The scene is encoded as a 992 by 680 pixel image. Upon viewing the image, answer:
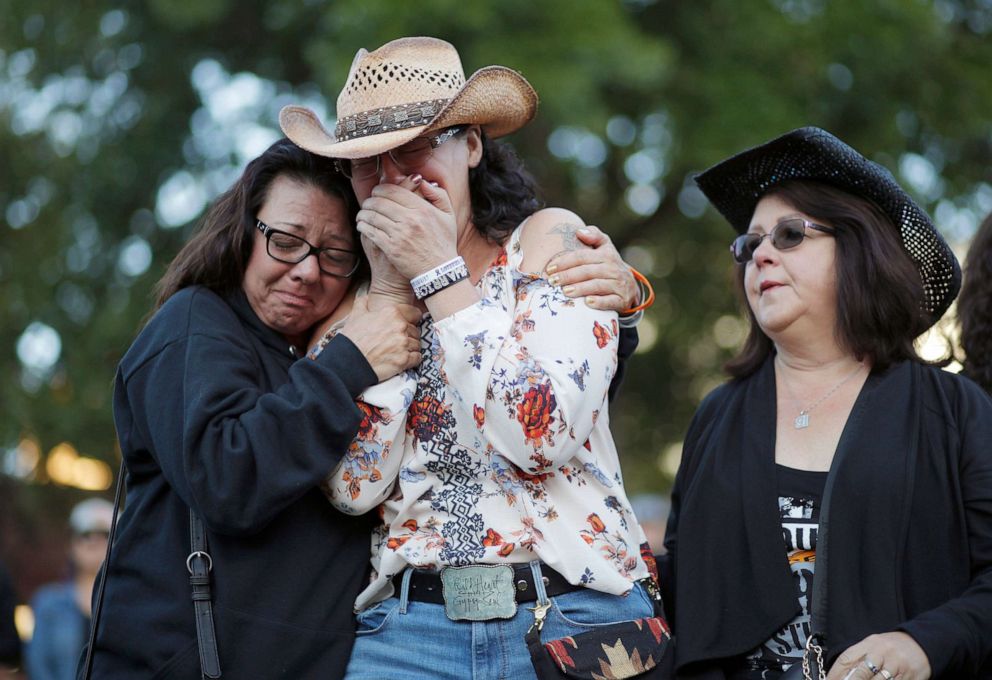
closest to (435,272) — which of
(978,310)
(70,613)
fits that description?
(978,310)

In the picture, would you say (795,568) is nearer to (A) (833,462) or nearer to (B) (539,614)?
(A) (833,462)

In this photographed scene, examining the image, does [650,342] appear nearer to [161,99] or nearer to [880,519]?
[161,99]

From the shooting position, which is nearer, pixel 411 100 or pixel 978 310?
pixel 411 100

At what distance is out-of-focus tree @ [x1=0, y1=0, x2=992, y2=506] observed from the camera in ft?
26.0

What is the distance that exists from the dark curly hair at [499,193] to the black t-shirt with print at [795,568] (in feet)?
3.21

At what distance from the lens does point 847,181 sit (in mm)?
3342

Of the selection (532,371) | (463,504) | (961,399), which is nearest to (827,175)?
(961,399)

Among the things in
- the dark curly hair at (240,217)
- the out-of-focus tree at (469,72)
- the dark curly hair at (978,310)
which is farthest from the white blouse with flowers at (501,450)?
the out-of-focus tree at (469,72)

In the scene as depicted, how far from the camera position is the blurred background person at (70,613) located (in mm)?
7004

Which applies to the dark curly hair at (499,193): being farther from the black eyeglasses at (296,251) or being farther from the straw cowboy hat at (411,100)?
the black eyeglasses at (296,251)

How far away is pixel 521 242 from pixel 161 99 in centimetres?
778

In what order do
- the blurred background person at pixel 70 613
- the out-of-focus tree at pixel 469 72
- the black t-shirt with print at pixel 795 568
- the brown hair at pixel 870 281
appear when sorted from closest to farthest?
the black t-shirt with print at pixel 795 568 → the brown hair at pixel 870 281 → the blurred background person at pixel 70 613 → the out-of-focus tree at pixel 469 72

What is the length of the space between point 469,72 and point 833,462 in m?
5.39

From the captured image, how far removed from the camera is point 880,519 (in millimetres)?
→ 3000
